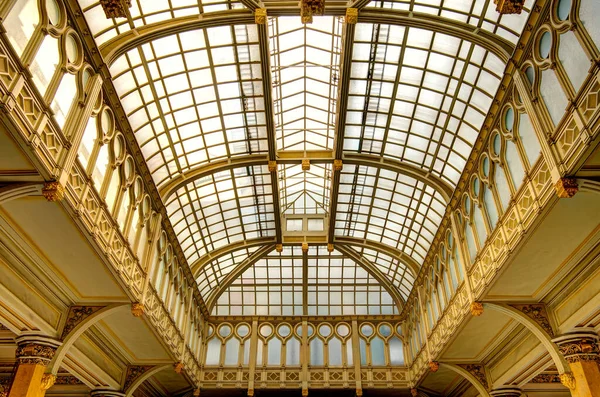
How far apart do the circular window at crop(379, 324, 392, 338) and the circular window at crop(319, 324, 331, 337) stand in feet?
12.9

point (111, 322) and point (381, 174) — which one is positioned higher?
point (381, 174)

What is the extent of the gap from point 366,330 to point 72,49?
94.3 feet

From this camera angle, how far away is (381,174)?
2767 cm

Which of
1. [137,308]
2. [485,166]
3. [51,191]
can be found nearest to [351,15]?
Result: [485,166]

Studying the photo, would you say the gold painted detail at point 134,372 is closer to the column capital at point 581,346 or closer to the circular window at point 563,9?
the column capital at point 581,346

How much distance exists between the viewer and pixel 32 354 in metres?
15.8

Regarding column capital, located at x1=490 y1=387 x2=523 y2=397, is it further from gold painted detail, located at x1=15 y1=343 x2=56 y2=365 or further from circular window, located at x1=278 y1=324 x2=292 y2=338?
gold painted detail, located at x1=15 y1=343 x2=56 y2=365

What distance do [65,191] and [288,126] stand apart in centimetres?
1546

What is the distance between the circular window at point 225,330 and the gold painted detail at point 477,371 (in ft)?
57.6

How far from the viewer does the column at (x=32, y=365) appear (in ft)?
49.9

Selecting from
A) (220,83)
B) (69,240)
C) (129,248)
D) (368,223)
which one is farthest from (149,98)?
(368,223)

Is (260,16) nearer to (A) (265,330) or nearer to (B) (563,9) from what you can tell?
(B) (563,9)

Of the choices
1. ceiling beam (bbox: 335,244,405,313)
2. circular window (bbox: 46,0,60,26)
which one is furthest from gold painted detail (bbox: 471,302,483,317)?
ceiling beam (bbox: 335,244,405,313)

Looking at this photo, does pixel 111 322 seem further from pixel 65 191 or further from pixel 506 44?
pixel 506 44
